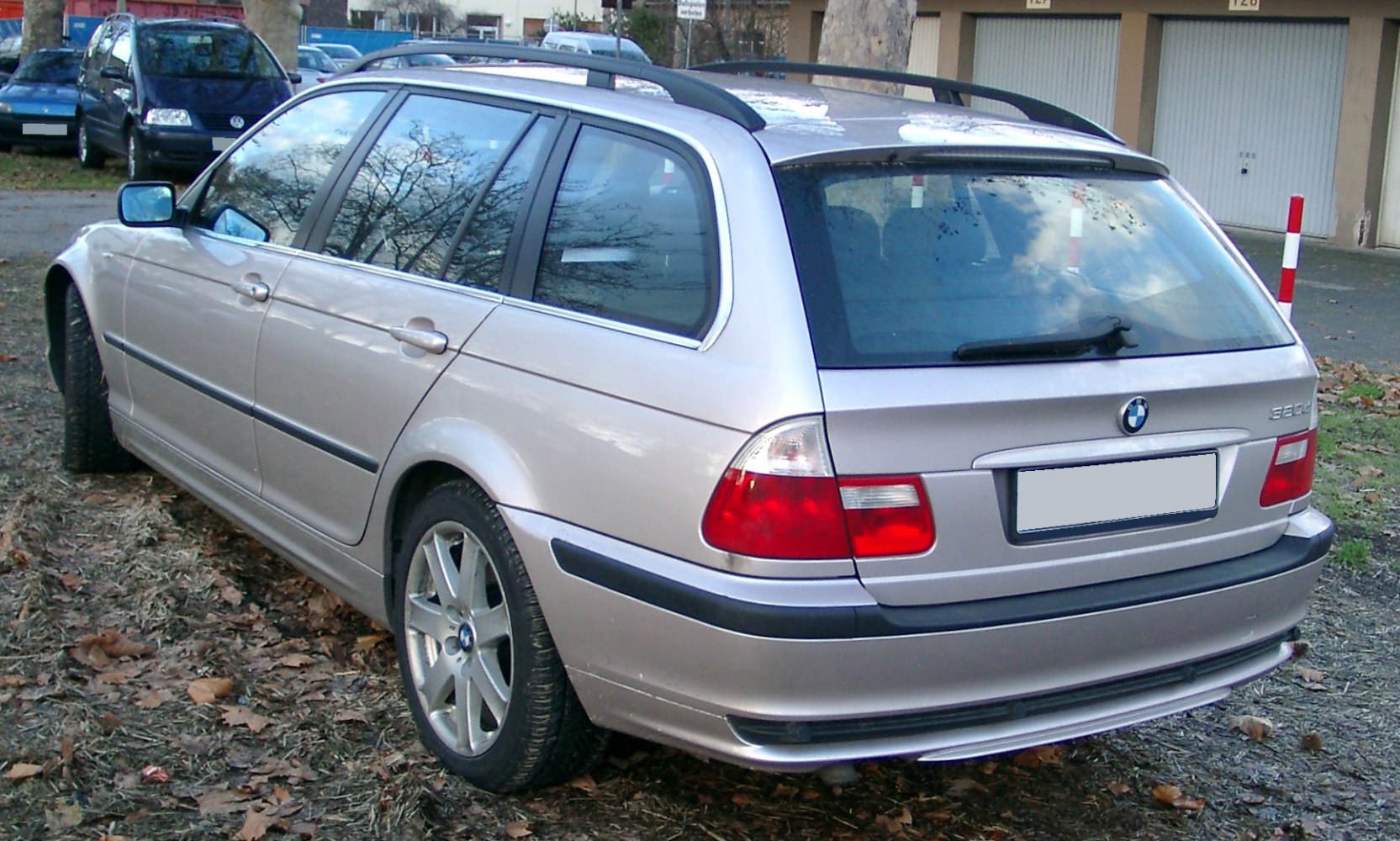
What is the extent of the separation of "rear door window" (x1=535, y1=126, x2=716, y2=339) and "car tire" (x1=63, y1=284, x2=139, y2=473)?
2.89 meters

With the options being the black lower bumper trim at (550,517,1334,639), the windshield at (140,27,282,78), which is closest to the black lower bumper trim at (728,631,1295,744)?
the black lower bumper trim at (550,517,1334,639)

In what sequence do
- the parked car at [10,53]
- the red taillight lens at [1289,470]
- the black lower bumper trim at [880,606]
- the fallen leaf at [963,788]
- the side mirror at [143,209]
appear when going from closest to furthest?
the black lower bumper trim at [880,606]
the red taillight lens at [1289,470]
the fallen leaf at [963,788]
the side mirror at [143,209]
the parked car at [10,53]

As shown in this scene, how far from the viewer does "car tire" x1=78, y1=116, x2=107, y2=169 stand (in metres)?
20.4

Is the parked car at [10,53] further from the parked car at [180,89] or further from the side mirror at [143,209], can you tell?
the side mirror at [143,209]

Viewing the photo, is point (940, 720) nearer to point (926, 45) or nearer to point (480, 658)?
point (480, 658)

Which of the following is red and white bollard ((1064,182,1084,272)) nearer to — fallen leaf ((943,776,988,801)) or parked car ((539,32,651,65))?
fallen leaf ((943,776,988,801))

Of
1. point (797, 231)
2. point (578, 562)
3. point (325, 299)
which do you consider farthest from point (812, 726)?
point (325, 299)

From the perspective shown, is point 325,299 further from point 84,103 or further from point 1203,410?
point 84,103

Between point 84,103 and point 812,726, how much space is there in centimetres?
1957

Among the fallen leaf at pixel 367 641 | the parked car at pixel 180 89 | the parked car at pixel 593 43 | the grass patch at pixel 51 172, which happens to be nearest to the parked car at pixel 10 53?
the grass patch at pixel 51 172

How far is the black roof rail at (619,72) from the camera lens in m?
3.41

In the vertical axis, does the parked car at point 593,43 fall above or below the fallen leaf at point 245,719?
above

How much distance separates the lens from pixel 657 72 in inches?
146

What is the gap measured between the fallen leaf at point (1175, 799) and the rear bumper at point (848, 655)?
20.4 inches
